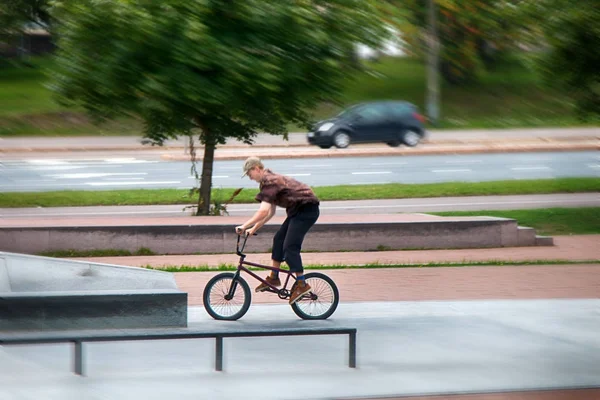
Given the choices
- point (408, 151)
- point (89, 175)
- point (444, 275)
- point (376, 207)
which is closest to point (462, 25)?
point (444, 275)

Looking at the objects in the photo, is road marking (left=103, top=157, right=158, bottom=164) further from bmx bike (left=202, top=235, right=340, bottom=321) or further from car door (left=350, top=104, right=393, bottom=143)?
bmx bike (left=202, top=235, right=340, bottom=321)

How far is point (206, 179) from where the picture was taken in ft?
56.3

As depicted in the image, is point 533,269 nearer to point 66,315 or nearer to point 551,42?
point 551,42

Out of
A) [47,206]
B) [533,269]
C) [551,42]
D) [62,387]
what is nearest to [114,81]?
[62,387]

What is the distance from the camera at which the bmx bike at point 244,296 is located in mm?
9445

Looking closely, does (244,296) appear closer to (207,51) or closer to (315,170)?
(207,51)

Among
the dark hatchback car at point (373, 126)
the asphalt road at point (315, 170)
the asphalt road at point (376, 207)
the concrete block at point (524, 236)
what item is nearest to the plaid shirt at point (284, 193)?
the concrete block at point (524, 236)

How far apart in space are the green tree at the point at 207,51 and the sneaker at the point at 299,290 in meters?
2.13

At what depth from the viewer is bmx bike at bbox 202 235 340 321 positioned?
9445 mm

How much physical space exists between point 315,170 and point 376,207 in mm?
7598

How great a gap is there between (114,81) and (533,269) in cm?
617

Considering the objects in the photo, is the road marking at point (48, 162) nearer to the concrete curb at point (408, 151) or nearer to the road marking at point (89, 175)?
the road marking at point (89, 175)

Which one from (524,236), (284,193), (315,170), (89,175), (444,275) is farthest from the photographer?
(315,170)

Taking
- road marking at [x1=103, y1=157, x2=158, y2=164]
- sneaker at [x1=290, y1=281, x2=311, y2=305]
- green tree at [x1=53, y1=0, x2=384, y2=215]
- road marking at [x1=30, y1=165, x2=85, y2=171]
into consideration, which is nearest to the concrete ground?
sneaker at [x1=290, y1=281, x2=311, y2=305]
